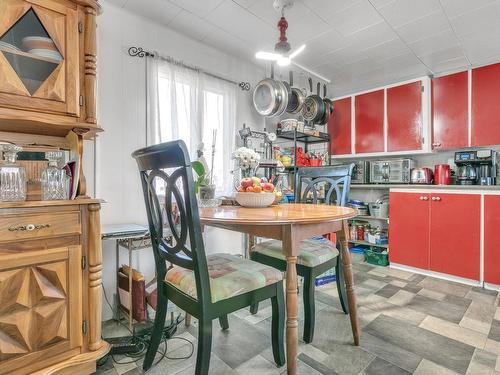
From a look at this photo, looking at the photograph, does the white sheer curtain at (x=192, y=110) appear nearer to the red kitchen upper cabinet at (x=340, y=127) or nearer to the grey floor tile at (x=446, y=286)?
the red kitchen upper cabinet at (x=340, y=127)

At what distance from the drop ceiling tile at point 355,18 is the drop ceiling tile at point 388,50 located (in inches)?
18.2

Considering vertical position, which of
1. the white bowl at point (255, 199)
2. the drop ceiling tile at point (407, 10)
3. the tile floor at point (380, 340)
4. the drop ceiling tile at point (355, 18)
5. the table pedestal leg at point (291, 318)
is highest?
the drop ceiling tile at point (355, 18)

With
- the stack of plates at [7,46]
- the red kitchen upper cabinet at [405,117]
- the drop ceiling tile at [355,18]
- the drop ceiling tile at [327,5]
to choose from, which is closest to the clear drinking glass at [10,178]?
the stack of plates at [7,46]

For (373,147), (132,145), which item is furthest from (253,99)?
(373,147)

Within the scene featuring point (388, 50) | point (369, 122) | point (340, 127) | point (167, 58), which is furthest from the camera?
point (340, 127)

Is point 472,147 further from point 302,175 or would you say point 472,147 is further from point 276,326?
point 276,326

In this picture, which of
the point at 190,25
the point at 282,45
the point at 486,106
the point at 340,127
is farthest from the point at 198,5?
the point at 486,106

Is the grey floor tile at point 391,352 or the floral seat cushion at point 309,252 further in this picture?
the floral seat cushion at point 309,252

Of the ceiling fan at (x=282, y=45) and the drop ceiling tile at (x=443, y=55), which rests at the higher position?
the drop ceiling tile at (x=443, y=55)

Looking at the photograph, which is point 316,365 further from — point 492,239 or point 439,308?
point 492,239

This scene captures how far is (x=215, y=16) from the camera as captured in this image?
2346 mm

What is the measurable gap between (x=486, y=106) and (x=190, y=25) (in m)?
3.13

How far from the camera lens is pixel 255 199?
5.62 ft

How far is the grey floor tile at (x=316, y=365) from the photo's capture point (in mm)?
1426
